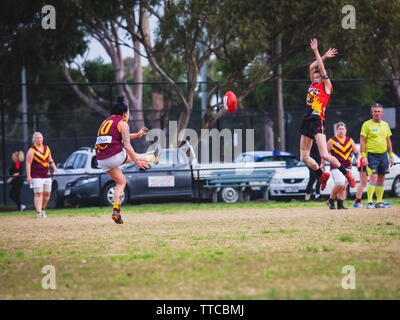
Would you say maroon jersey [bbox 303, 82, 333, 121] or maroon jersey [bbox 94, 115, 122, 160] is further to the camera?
maroon jersey [bbox 303, 82, 333, 121]

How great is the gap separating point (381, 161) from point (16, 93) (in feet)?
86.8

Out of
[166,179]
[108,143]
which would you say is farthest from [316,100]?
[166,179]

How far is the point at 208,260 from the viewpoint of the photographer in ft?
20.2

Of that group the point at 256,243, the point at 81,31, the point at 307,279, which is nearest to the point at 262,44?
the point at 81,31

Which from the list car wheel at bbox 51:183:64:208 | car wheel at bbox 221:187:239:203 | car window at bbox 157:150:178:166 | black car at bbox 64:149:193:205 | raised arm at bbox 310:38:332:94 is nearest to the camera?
raised arm at bbox 310:38:332:94

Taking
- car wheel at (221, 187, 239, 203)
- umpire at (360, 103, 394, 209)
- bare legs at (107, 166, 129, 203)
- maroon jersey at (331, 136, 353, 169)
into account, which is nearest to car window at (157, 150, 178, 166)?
car wheel at (221, 187, 239, 203)

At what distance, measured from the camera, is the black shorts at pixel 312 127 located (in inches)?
397

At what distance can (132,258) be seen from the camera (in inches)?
252

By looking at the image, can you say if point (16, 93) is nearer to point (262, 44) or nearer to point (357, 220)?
point (262, 44)

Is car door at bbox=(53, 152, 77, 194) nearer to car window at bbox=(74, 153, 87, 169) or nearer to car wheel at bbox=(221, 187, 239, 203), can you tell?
car window at bbox=(74, 153, 87, 169)

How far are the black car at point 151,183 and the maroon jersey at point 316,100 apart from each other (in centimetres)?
781

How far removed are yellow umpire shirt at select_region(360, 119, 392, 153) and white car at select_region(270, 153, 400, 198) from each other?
4.76 m

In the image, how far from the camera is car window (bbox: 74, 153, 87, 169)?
58.9 feet

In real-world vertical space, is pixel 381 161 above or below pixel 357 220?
above
